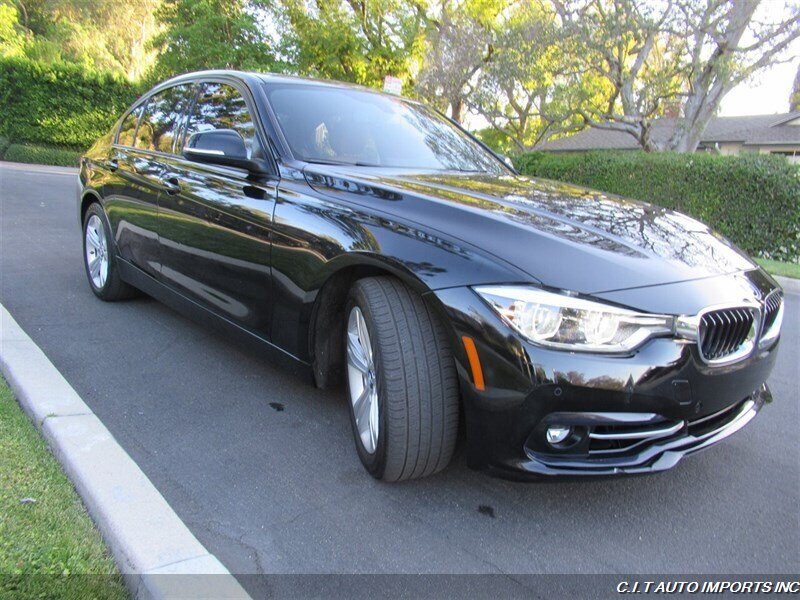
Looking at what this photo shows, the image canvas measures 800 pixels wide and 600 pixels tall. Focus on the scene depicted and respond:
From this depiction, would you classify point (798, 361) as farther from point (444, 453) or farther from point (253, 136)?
point (253, 136)

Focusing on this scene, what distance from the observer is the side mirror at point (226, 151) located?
3070 mm

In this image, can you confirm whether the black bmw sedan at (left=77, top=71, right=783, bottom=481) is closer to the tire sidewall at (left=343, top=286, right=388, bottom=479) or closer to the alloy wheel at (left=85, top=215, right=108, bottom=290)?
the tire sidewall at (left=343, top=286, right=388, bottom=479)

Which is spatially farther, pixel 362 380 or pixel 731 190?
pixel 731 190

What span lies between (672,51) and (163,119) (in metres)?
14.2

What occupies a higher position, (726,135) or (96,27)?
(96,27)

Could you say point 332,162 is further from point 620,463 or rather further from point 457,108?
point 457,108

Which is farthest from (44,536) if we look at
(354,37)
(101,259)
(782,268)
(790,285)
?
(354,37)

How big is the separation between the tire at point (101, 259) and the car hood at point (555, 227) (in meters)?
2.58

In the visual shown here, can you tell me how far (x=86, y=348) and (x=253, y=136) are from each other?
6.05 ft

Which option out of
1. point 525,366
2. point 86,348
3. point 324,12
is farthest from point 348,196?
point 324,12

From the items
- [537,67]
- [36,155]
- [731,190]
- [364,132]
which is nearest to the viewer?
[364,132]

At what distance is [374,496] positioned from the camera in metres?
2.53

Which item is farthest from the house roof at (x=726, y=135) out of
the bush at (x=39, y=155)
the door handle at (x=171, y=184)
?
the door handle at (x=171, y=184)

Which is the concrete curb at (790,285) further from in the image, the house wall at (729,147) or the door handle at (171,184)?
the house wall at (729,147)
